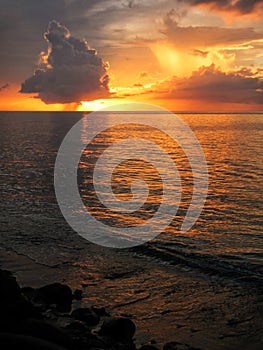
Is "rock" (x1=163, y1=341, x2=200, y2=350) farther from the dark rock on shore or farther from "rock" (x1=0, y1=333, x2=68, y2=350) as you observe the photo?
"rock" (x1=0, y1=333, x2=68, y2=350)

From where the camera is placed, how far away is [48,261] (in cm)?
1570

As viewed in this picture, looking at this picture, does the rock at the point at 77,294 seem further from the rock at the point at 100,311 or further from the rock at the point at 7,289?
the rock at the point at 7,289

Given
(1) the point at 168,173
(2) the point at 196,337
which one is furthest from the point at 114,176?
(2) the point at 196,337

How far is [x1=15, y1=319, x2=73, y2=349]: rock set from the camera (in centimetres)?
833

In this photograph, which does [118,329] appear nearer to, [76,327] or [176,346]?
[76,327]

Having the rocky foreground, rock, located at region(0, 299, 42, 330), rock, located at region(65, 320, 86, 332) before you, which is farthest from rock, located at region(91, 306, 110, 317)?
rock, located at region(0, 299, 42, 330)

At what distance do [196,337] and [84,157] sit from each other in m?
48.2

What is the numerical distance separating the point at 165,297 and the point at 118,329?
319 cm

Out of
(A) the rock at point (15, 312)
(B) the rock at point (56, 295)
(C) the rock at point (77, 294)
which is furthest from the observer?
(C) the rock at point (77, 294)

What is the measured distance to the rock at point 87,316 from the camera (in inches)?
411

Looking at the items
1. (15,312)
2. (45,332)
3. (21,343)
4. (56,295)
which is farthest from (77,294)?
(21,343)

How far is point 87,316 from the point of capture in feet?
34.6

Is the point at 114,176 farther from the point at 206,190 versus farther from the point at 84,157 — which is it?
the point at 84,157

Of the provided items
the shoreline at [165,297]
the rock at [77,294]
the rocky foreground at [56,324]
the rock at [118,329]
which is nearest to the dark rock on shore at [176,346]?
the rocky foreground at [56,324]
